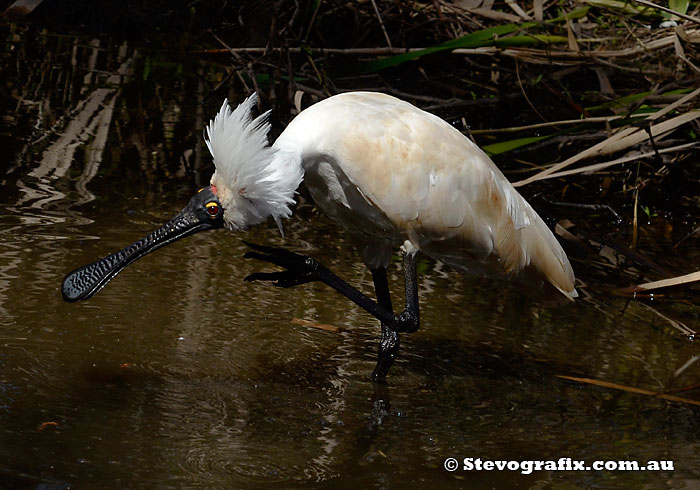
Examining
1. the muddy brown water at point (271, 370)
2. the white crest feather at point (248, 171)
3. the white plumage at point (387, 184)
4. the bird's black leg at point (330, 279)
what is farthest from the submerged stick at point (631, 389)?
the white crest feather at point (248, 171)

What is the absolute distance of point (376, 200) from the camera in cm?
473

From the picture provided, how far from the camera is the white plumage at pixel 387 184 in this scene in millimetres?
4402

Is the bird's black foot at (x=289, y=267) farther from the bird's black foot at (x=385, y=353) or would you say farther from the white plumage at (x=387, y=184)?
the bird's black foot at (x=385, y=353)

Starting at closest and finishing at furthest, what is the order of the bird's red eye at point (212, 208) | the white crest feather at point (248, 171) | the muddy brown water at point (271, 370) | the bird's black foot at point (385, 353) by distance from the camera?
the muddy brown water at point (271, 370)
the white crest feather at point (248, 171)
the bird's red eye at point (212, 208)
the bird's black foot at point (385, 353)

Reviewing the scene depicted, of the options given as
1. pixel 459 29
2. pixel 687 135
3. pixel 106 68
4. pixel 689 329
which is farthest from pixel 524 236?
pixel 106 68

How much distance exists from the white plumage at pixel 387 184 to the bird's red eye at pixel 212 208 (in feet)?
0.14

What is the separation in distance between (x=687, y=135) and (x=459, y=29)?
2162 mm

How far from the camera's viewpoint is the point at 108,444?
3.69m

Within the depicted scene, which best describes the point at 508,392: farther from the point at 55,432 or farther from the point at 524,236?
the point at 55,432

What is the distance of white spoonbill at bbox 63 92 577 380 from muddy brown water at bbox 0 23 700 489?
311mm

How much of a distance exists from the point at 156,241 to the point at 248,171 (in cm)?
62

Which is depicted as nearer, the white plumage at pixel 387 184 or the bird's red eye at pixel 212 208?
the white plumage at pixel 387 184

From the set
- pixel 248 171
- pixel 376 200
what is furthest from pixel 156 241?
pixel 376 200

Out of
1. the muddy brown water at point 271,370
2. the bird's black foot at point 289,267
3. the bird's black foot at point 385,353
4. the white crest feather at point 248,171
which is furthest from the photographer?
the bird's black foot at point 385,353
